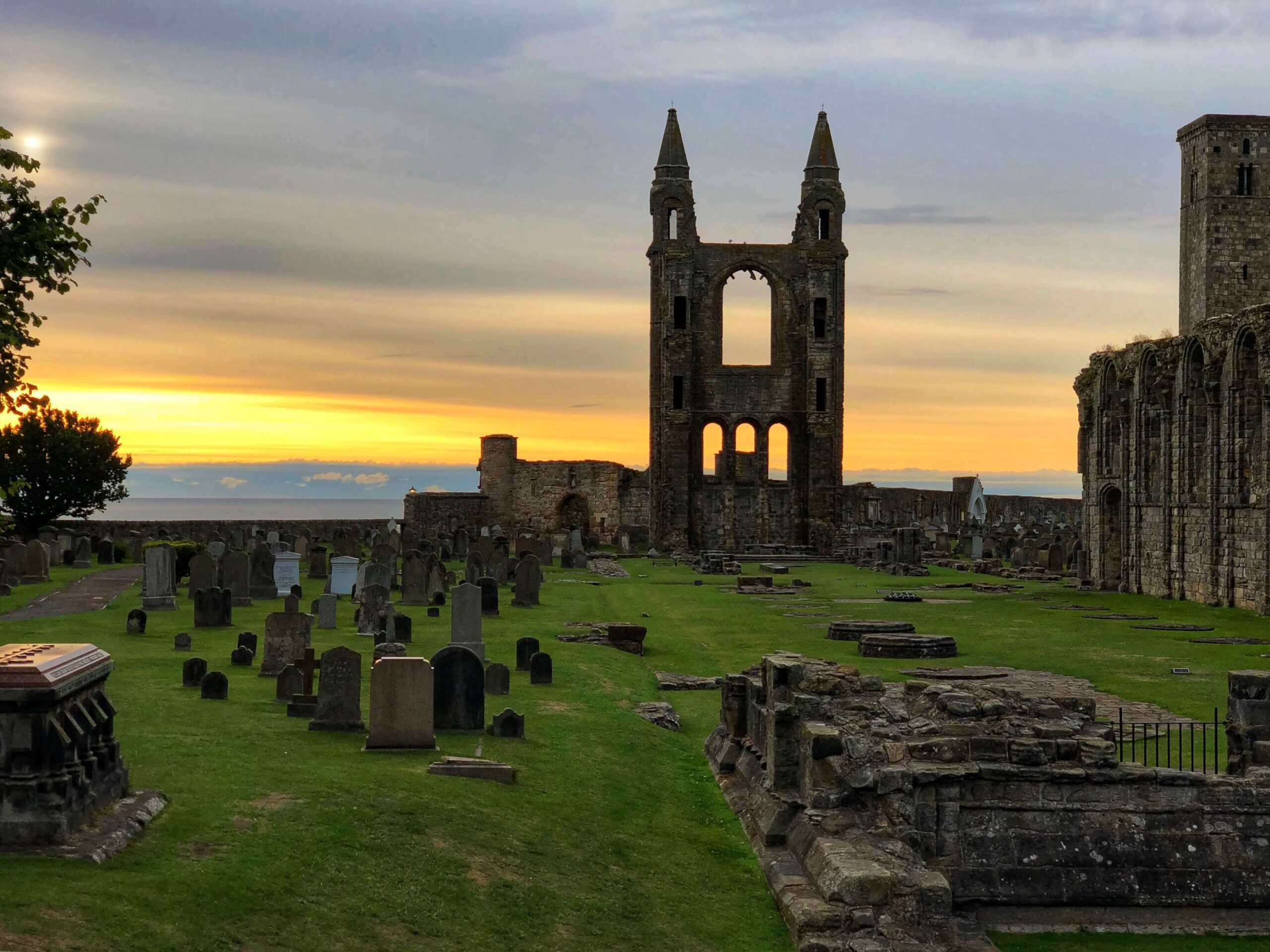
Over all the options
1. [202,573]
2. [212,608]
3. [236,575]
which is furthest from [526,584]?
[212,608]

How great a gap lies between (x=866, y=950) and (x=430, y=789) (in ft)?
12.9

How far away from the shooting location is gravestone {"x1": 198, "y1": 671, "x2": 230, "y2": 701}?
15852 mm

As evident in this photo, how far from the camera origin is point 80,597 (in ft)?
95.4

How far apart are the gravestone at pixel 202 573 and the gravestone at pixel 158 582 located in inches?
34.7

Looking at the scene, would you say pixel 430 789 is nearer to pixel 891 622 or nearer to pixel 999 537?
pixel 891 622

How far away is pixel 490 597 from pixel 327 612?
4395 millimetres

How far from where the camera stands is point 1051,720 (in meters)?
12.7

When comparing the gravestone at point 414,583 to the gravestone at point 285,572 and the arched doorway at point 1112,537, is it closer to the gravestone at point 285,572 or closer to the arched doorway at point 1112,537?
Answer: the gravestone at point 285,572

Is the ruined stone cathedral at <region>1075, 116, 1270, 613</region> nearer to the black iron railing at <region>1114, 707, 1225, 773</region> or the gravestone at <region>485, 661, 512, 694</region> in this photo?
the black iron railing at <region>1114, 707, 1225, 773</region>

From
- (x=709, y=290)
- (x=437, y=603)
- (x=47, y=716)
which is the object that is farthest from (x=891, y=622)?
(x=709, y=290)

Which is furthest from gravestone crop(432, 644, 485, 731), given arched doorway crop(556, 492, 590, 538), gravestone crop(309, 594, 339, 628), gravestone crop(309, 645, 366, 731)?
arched doorway crop(556, 492, 590, 538)

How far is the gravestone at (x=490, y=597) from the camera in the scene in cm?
2781

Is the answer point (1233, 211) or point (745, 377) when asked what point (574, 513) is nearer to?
point (745, 377)

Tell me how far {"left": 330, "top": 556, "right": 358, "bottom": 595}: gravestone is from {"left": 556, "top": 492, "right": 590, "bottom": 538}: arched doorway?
35.0 metres
